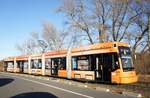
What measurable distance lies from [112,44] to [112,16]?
23618 mm

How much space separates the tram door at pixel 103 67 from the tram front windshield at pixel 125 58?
99 centimetres

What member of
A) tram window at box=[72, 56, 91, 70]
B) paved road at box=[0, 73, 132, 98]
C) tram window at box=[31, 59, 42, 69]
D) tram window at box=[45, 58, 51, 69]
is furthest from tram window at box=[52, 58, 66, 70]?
paved road at box=[0, 73, 132, 98]

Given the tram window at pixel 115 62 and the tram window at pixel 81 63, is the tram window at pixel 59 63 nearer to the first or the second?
the tram window at pixel 81 63

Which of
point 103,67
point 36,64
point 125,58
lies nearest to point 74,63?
point 103,67

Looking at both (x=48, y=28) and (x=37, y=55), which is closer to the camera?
(x=37, y=55)

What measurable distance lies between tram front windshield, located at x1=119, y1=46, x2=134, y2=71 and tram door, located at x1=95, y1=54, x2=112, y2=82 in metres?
0.99

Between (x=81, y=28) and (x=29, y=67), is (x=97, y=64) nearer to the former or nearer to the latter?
(x=29, y=67)

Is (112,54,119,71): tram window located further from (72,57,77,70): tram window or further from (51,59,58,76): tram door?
(51,59,58,76): tram door

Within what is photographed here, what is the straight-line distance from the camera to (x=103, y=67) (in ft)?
80.0

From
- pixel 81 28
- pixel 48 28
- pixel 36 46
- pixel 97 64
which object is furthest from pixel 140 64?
pixel 36 46

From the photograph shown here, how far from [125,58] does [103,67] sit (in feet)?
6.44

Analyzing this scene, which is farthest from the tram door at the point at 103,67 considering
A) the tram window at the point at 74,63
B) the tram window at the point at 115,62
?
the tram window at the point at 74,63

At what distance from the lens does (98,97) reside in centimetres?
1650

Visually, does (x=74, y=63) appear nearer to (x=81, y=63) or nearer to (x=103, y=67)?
(x=81, y=63)
